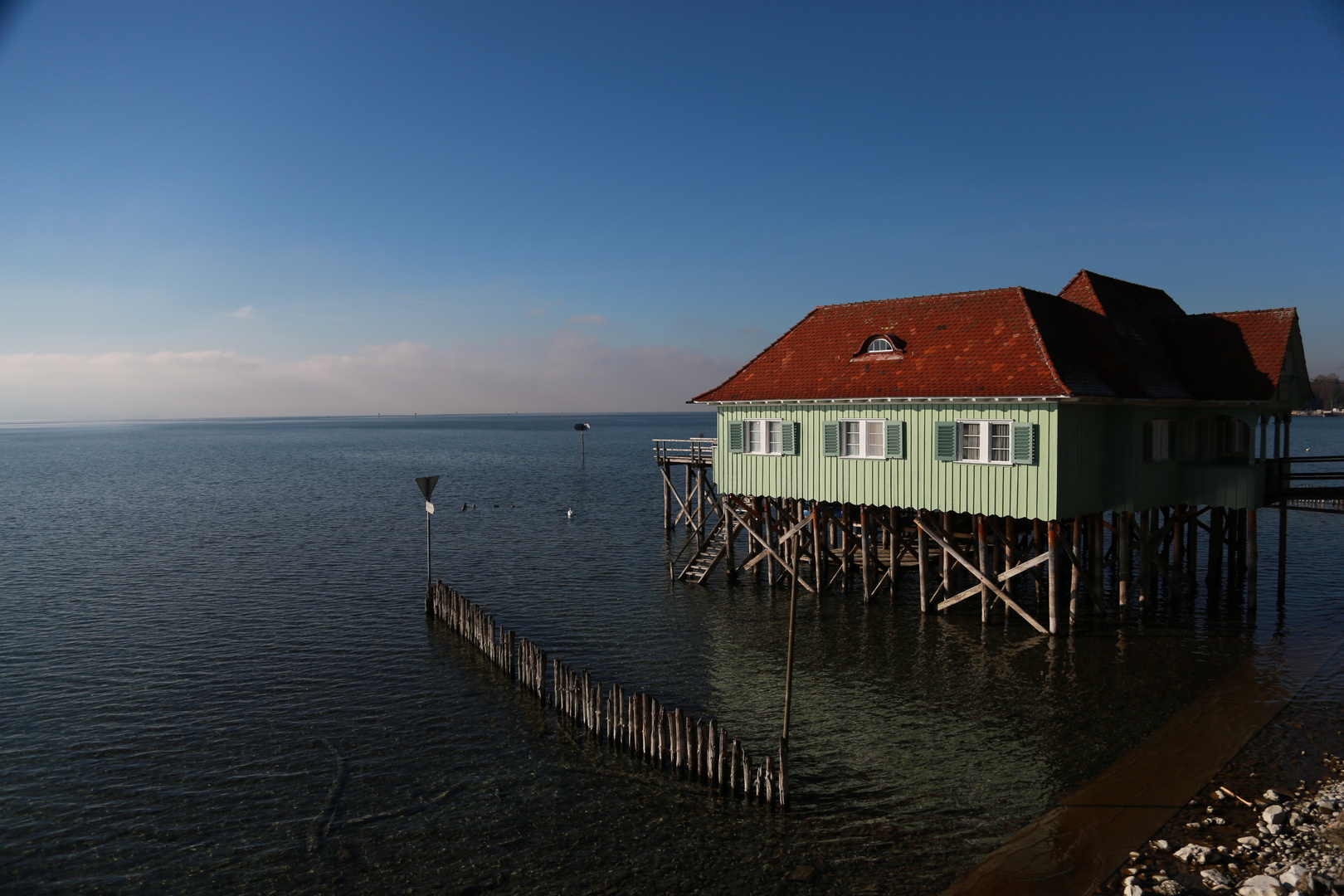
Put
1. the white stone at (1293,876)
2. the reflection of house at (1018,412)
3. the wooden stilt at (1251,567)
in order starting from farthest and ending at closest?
1. the wooden stilt at (1251,567)
2. the reflection of house at (1018,412)
3. the white stone at (1293,876)

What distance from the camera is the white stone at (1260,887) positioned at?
11039 millimetres

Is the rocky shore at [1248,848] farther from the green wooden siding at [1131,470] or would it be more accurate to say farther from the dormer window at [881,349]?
the dormer window at [881,349]

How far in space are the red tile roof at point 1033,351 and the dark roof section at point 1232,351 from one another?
35mm

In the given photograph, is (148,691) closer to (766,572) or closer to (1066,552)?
(766,572)

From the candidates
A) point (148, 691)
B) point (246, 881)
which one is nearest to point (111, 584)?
point (148, 691)

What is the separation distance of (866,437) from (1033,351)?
560 centimetres

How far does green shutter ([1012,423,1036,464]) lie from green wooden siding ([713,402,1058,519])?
16cm

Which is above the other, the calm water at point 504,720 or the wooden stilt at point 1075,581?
the wooden stilt at point 1075,581

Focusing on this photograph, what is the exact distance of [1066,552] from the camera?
25188 millimetres

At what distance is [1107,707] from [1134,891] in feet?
28.5

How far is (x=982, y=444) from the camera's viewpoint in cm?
2442

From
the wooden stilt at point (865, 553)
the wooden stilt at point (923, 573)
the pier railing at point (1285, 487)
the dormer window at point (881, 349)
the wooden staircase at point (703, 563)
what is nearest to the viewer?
the pier railing at point (1285, 487)

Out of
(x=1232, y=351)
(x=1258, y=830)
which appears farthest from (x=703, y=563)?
(x=1258, y=830)

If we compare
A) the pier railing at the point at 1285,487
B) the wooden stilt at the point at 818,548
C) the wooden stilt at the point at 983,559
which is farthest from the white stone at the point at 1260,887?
the wooden stilt at the point at 818,548
